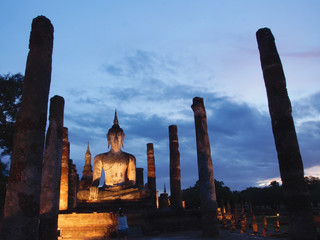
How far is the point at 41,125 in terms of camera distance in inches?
279

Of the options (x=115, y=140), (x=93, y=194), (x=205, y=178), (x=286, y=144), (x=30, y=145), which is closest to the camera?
(x=30, y=145)

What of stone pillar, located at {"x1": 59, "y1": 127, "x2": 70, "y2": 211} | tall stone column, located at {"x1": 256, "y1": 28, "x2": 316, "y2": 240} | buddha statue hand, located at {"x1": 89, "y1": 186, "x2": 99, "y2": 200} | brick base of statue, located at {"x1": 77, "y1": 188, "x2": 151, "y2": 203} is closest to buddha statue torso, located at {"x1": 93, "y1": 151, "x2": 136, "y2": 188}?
brick base of statue, located at {"x1": 77, "y1": 188, "x2": 151, "y2": 203}

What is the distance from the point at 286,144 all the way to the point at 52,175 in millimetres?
7919

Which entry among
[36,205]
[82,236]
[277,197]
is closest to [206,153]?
[82,236]

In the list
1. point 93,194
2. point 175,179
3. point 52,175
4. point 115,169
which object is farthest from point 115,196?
point 52,175

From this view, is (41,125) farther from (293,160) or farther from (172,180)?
(172,180)

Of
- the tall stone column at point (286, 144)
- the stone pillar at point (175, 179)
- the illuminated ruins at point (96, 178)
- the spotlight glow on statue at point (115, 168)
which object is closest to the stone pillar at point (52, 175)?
the illuminated ruins at point (96, 178)

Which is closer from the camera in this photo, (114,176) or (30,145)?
(30,145)

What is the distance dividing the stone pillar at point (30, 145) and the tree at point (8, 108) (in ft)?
49.4

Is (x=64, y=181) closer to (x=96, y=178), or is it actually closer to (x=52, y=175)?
(x=96, y=178)

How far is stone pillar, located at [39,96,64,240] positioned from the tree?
11.0m

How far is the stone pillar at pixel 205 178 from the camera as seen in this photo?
11742mm

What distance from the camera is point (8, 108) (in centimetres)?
2150

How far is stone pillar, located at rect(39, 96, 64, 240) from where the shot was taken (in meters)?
9.88
